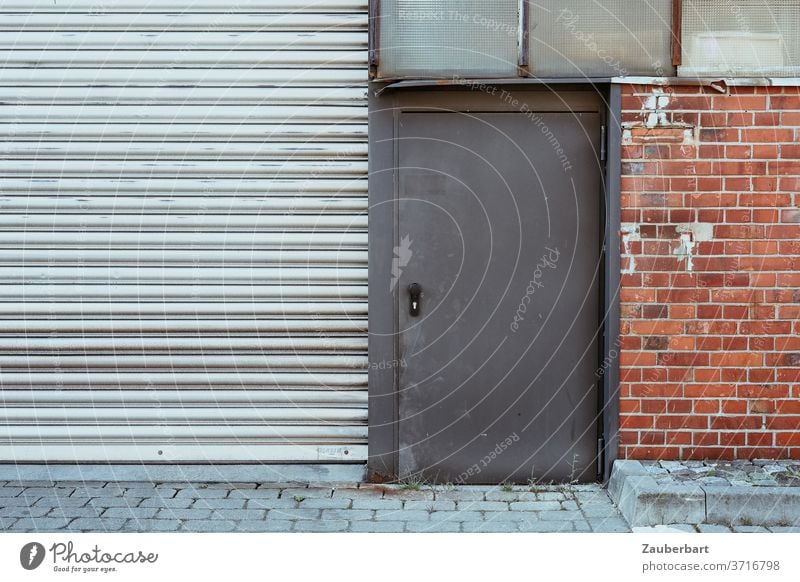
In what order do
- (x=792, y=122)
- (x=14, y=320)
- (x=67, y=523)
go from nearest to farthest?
(x=67, y=523), (x=792, y=122), (x=14, y=320)

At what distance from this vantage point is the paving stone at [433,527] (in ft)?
16.0

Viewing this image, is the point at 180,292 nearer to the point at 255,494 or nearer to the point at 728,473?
the point at 255,494

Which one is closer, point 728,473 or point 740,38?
point 728,473

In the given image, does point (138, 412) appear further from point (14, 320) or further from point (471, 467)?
point (471, 467)

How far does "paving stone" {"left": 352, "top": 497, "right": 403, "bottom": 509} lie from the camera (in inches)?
205

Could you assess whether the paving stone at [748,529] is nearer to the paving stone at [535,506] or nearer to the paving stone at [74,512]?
the paving stone at [535,506]

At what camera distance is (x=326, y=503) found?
5.28 meters

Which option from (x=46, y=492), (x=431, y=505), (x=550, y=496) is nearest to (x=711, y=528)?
(x=550, y=496)

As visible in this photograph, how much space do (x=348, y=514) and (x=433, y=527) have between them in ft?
1.64

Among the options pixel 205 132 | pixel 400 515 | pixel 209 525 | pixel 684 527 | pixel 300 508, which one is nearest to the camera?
pixel 684 527

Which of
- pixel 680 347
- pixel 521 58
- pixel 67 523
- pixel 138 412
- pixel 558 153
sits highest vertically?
pixel 521 58

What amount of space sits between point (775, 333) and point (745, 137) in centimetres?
116

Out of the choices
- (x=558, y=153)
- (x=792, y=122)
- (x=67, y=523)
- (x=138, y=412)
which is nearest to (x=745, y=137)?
(x=792, y=122)

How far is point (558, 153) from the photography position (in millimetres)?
5508
